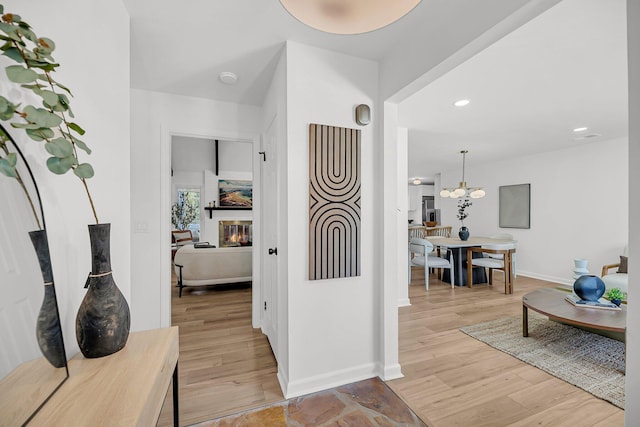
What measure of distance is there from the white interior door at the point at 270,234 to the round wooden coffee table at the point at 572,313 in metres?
2.45

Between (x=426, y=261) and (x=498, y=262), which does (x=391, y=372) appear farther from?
(x=498, y=262)

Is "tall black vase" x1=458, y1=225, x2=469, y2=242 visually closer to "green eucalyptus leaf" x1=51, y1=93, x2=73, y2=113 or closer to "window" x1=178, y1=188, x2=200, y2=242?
"green eucalyptus leaf" x1=51, y1=93, x2=73, y2=113

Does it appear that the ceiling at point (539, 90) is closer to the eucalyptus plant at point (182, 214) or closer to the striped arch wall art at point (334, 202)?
the striped arch wall art at point (334, 202)

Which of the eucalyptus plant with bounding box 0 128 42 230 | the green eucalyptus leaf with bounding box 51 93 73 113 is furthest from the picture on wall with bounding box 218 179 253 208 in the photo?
the eucalyptus plant with bounding box 0 128 42 230

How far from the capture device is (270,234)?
98.5 inches

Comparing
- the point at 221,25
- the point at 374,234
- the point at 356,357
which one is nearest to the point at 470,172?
the point at 374,234

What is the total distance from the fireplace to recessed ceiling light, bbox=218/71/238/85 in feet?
15.6

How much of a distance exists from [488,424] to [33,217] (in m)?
2.38

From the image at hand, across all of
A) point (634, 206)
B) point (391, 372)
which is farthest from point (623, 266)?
point (634, 206)

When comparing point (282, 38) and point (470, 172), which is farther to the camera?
point (470, 172)

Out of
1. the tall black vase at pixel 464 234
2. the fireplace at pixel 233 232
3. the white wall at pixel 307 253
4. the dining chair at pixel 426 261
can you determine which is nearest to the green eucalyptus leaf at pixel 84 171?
the white wall at pixel 307 253

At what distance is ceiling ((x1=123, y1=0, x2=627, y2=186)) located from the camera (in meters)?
1.58

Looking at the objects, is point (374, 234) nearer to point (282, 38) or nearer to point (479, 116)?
point (282, 38)

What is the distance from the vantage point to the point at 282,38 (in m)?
1.85
